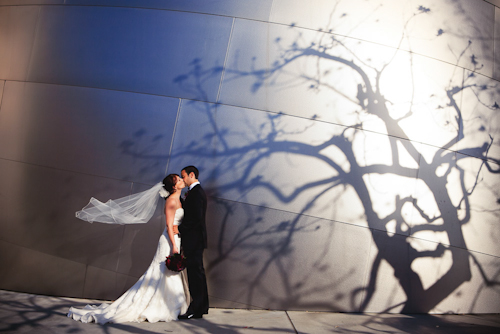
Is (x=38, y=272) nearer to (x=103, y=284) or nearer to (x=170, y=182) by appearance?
(x=103, y=284)

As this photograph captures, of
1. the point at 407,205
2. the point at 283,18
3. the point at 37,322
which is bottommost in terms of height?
the point at 37,322

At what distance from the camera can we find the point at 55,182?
5594 mm

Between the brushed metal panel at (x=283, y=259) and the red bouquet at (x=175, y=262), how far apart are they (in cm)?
66

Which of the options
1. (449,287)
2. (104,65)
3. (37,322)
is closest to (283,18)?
(104,65)

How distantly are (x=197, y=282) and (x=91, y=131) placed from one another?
3024 millimetres

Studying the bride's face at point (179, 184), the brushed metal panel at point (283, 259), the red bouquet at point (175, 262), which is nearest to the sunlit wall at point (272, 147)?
the brushed metal panel at point (283, 259)

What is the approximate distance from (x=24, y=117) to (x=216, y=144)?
3.42 m

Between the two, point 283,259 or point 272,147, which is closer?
point 283,259

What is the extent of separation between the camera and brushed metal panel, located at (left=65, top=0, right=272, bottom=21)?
5746 millimetres

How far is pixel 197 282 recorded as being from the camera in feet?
15.7

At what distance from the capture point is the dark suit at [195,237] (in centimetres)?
481

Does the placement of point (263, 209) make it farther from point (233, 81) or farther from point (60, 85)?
point (60, 85)

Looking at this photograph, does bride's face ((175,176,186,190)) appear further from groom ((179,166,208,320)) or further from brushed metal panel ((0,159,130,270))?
brushed metal panel ((0,159,130,270))

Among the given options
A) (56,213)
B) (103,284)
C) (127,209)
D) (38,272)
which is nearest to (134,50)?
(127,209)
